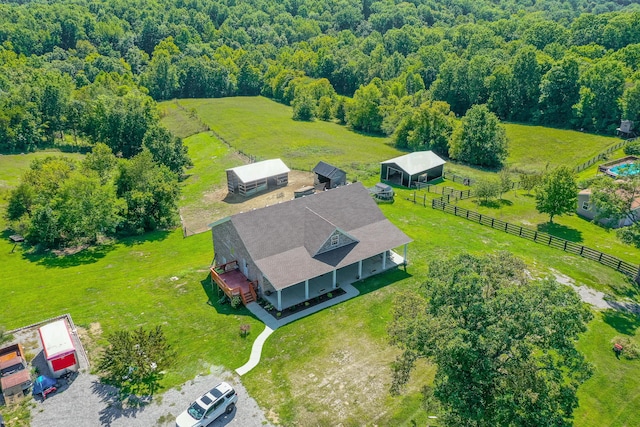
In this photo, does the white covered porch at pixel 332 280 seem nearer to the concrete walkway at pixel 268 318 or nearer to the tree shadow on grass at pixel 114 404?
the concrete walkway at pixel 268 318

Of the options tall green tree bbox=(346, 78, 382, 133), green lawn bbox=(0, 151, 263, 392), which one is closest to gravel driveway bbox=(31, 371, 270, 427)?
green lawn bbox=(0, 151, 263, 392)

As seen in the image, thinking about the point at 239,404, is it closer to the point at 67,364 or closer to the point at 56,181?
the point at 67,364

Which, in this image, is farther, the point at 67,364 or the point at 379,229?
the point at 379,229

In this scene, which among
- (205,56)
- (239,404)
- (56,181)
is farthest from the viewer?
(205,56)

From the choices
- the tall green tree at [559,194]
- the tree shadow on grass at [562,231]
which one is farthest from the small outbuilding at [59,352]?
the tall green tree at [559,194]

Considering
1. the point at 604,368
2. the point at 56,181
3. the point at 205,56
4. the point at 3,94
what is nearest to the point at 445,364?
the point at 604,368

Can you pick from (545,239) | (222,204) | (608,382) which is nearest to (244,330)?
(608,382)

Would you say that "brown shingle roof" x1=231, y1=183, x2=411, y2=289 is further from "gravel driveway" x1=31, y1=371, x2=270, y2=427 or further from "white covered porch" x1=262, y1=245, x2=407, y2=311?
"gravel driveway" x1=31, y1=371, x2=270, y2=427
